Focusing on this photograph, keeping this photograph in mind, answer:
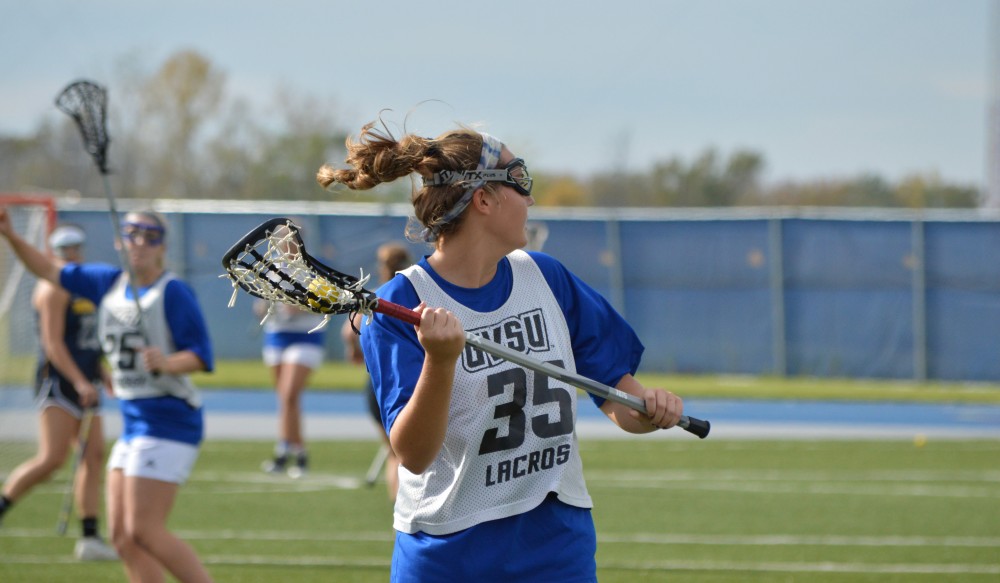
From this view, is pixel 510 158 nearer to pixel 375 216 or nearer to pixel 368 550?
pixel 368 550

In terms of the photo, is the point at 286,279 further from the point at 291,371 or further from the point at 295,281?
the point at 291,371

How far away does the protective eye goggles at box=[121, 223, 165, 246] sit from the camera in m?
6.75

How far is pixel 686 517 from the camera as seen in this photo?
1015 cm

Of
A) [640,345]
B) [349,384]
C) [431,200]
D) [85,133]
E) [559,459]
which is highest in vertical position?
[85,133]

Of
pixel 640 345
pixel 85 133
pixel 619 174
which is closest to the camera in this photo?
pixel 640 345

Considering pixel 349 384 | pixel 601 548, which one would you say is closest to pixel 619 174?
pixel 349 384

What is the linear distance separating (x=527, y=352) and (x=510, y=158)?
614mm

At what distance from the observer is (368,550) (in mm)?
8844

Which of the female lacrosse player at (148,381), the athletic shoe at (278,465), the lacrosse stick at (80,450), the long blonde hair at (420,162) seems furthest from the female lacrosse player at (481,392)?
the athletic shoe at (278,465)

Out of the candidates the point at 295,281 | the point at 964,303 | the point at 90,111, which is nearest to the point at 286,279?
the point at 295,281

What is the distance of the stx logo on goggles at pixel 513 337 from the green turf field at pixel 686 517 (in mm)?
4347

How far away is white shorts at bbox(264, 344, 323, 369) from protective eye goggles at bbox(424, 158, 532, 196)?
345 inches

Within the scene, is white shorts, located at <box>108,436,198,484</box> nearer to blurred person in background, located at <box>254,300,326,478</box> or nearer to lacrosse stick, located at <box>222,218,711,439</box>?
lacrosse stick, located at <box>222,218,711,439</box>

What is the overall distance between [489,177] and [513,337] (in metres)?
0.50
